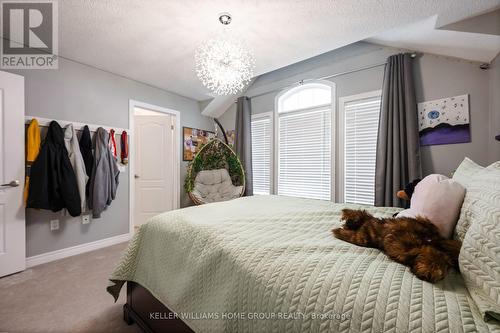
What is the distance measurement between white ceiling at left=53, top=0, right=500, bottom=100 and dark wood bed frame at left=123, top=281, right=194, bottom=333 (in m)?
2.17

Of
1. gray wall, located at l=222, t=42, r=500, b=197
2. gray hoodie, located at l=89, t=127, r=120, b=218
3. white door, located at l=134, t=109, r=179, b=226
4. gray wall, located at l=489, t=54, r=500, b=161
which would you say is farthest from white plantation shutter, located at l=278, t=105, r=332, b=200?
gray hoodie, located at l=89, t=127, r=120, b=218

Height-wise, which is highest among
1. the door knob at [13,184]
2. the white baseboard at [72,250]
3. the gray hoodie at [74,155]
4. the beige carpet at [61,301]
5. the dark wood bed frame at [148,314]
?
the gray hoodie at [74,155]

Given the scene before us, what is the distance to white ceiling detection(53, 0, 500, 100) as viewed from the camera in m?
1.82

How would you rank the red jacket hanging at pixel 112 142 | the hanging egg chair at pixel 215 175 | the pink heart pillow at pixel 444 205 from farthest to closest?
the hanging egg chair at pixel 215 175, the red jacket hanging at pixel 112 142, the pink heart pillow at pixel 444 205

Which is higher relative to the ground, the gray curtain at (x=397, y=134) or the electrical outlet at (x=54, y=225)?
the gray curtain at (x=397, y=134)

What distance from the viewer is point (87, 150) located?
9.25ft

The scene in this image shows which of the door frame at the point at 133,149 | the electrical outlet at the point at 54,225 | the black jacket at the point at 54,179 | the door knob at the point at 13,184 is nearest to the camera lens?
the door knob at the point at 13,184

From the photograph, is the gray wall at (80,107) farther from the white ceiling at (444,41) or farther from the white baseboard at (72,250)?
the white ceiling at (444,41)

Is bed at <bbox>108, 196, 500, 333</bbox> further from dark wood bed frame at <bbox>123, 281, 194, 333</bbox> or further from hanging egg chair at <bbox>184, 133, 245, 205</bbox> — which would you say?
hanging egg chair at <bbox>184, 133, 245, 205</bbox>

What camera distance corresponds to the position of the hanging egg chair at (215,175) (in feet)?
12.1

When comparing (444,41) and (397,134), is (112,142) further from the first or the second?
(444,41)

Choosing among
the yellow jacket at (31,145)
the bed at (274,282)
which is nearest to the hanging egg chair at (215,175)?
the yellow jacket at (31,145)

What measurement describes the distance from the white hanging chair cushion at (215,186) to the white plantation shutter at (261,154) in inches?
18.6

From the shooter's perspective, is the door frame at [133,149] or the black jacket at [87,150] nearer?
the black jacket at [87,150]
